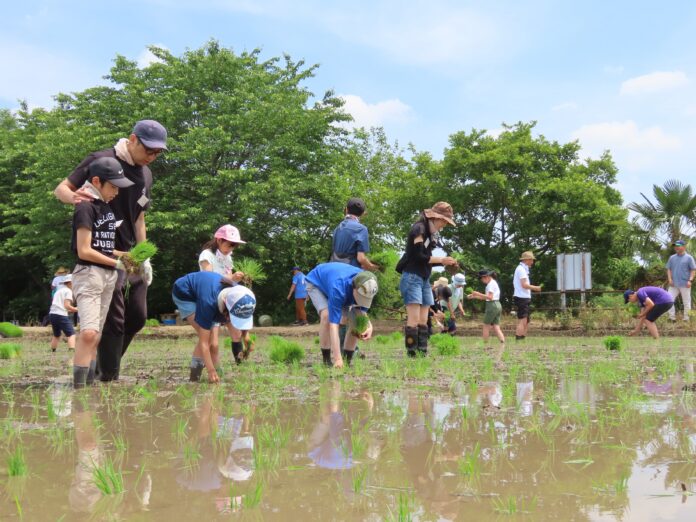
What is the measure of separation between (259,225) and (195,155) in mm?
3835

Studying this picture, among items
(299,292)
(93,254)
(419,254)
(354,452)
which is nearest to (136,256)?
(93,254)

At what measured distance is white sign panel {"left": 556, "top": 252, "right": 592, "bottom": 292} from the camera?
2022 cm

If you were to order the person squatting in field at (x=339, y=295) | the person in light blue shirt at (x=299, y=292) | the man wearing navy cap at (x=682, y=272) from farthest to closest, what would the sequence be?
the person in light blue shirt at (x=299, y=292) → the man wearing navy cap at (x=682, y=272) → the person squatting in field at (x=339, y=295)

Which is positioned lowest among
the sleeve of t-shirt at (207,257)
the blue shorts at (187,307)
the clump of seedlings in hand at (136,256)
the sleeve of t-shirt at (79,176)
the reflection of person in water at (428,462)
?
the reflection of person in water at (428,462)

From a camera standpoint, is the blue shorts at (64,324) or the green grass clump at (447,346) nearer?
the green grass clump at (447,346)

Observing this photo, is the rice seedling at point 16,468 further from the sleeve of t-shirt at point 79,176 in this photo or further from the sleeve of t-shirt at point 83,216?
the sleeve of t-shirt at point 79,176

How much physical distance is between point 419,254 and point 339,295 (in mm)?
1573

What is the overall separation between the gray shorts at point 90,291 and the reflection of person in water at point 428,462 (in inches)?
102

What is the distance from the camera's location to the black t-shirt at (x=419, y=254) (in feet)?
25.3

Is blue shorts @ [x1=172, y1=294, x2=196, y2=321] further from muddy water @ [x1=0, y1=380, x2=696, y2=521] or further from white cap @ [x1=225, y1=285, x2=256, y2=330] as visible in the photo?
muddy water @ [x1=0, y1=380, x2=696, y2=521]

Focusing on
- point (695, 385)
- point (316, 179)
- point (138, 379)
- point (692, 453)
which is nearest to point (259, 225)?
point (316, 179)

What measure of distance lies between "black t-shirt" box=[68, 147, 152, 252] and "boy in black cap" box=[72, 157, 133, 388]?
0.14 m

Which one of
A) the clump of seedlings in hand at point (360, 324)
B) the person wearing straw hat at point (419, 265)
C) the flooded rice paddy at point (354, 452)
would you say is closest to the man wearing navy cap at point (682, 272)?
the person wearing straw hat at point (419, 265)

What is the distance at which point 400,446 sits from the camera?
283cm
